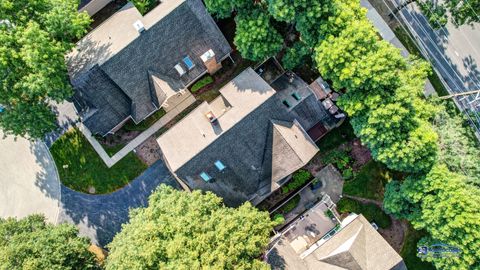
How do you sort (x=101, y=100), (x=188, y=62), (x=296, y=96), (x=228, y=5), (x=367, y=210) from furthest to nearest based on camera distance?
(x=367, y=210), (x=296, y=96), (x=188, y=62), (x=101, y=100), (x=228, y=5)

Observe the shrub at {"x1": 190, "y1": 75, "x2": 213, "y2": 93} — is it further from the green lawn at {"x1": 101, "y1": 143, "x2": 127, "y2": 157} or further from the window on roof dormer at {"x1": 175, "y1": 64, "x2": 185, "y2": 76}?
the green lawn at {"x1": 101, "y1": 143, "x2": 127, "y2": 157}

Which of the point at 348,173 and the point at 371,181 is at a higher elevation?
the point at 348,173

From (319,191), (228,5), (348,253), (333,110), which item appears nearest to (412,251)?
(348,253)

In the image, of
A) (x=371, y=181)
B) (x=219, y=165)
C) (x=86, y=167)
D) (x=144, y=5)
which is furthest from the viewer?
(x=86, y=167)

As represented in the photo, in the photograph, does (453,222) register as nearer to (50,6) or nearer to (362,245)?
(362,245)

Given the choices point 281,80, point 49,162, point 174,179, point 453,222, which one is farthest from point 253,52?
point 49,162

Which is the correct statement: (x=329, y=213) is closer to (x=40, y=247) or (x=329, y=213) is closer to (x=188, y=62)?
(x=188, y=62)

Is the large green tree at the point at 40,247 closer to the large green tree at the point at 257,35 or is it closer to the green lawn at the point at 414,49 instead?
the large green tree at the point at 257,35

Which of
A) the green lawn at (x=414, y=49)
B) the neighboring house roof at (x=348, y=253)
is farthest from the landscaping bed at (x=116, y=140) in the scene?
the green lawn at (x=414, y=49)
